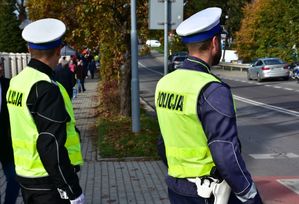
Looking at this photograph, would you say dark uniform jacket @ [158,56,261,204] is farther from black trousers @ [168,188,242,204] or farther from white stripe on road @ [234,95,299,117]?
Result: white stripe on road @ [234,95,299,117]

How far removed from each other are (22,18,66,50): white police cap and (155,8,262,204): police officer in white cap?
72 centimetres

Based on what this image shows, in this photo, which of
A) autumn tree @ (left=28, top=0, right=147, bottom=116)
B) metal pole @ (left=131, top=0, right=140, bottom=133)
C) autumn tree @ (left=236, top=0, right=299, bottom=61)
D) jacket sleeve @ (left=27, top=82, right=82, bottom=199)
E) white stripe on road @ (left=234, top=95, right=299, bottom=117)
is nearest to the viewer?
jacket sleeve @ (left=27, top=82, right=82, bottom=199)

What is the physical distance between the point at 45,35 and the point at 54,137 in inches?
25.3

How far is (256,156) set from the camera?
9500mm

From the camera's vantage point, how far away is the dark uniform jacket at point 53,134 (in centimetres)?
292

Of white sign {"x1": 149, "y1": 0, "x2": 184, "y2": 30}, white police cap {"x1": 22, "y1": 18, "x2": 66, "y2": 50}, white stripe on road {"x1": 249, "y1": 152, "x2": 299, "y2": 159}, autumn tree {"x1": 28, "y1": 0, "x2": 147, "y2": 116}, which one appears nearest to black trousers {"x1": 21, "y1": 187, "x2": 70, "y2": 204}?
white police cap {"x1": 22, "y1": 18, "x2": 66, "y2": 50}

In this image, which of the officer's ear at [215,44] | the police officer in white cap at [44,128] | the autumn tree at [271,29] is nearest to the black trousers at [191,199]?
the police officer in white cap at [44,128]

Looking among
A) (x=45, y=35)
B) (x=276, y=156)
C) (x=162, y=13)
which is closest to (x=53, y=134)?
(x=45, y=35)

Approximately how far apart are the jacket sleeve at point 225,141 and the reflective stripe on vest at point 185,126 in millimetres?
89

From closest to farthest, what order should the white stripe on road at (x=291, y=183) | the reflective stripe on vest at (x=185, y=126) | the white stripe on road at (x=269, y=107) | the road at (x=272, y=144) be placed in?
1. the reflective stripe on vest at (x=185, y=126)
2. the white stripe on road at (x=291, y=183)
3. the road at (x=272, y=144)
4. the white stripe on road at (x=269, y=107)

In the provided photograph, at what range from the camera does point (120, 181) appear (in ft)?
24.7

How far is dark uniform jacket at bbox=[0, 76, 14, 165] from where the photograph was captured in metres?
4.57

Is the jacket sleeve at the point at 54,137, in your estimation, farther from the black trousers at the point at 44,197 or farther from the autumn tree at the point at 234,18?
the autumn tree at the point at 234,18

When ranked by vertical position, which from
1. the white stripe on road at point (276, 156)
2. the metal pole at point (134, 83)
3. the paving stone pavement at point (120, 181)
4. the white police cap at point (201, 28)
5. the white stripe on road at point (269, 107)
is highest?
the white police cap at point (201, 28)
